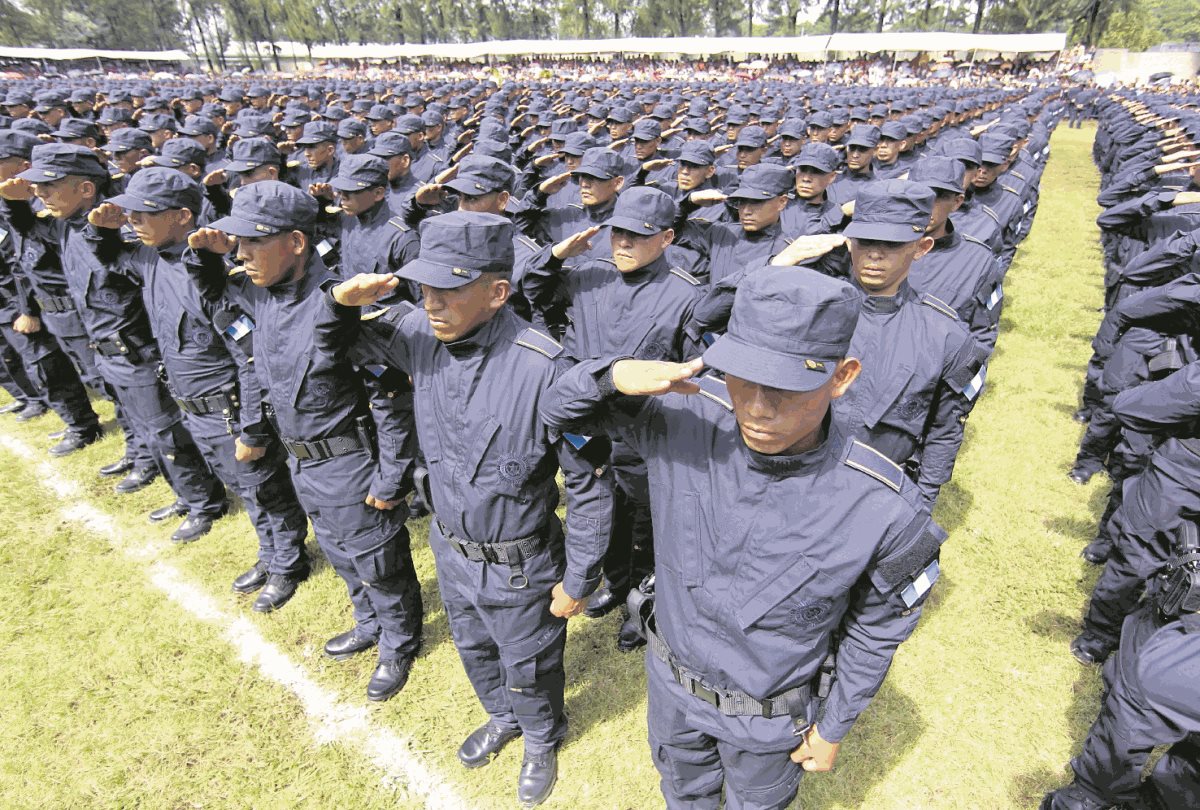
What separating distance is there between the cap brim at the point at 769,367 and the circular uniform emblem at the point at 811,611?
2.54ft

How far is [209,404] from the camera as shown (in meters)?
4.45

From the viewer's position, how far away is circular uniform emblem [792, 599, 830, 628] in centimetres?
201

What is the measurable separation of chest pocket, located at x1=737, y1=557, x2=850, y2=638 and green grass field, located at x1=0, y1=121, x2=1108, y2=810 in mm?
2011

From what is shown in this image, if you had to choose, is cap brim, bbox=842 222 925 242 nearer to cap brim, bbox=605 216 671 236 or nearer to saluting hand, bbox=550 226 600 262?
cap brim, bbox=605 216 671 236

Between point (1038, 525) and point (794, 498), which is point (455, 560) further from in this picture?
point (1038, 525)

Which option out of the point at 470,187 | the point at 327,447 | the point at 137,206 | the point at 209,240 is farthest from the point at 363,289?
the point at 470,187

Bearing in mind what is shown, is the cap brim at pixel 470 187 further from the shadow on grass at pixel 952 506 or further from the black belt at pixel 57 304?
the shadow on grass at pixel 952 506

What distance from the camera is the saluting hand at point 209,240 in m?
3.55

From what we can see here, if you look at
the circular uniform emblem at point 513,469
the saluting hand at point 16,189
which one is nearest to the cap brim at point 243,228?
the circular uniform emblem at point 513,469

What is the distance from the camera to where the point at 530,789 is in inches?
133

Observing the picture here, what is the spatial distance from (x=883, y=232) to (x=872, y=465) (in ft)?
6.02

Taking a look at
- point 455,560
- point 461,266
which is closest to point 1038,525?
point 455,560

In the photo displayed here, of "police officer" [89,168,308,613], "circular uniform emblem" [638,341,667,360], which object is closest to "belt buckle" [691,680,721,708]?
"circular uniform emblem" [638,341,667,360]

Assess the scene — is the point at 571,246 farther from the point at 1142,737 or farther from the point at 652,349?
the point at 1142,737
